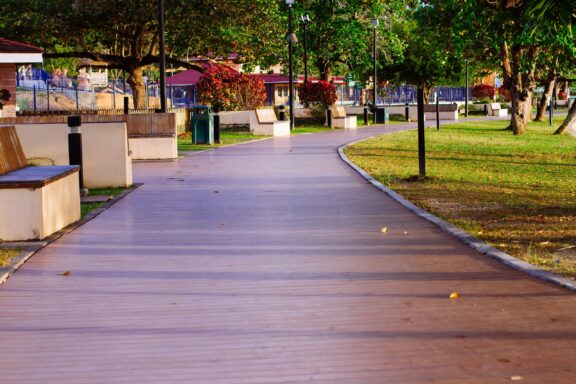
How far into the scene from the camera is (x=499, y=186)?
17984 millimetres

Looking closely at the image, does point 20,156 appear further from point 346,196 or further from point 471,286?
point 471,286

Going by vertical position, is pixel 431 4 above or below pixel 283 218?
above

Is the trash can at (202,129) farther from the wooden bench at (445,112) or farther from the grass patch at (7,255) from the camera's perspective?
the wooden bench at (445,112)

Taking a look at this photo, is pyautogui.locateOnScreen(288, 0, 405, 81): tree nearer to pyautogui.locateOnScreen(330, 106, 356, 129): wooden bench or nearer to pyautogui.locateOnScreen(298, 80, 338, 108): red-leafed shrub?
pyautogui.locateOnScreen(298, 80, 338, 108): red-leafed shrub

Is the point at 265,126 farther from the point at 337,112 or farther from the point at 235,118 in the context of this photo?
the point at 337,112

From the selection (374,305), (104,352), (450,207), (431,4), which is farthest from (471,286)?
(431,4)

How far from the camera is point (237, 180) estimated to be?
18875mm

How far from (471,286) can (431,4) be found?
119 ft

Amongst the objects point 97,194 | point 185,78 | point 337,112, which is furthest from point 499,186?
point 185,78

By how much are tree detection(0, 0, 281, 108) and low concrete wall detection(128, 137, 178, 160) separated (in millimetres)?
18739

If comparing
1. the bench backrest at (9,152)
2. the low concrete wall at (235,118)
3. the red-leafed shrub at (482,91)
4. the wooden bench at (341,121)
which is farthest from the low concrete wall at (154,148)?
the red-leafed shrub at (482,91)

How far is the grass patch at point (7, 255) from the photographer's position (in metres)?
9.60

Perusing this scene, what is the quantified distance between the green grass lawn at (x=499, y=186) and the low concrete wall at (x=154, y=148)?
4531 millimetres

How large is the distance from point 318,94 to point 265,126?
11306 mm
